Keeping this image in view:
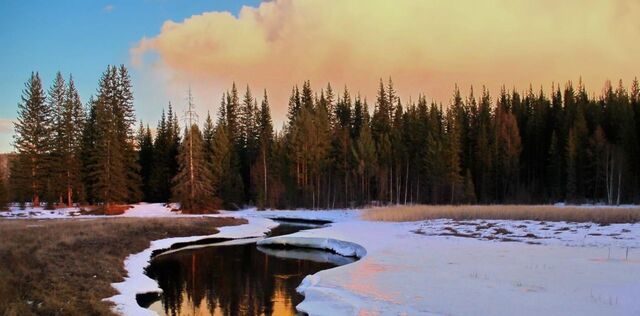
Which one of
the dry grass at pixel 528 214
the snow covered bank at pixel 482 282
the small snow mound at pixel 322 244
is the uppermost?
the dry grass at pixel 528 214

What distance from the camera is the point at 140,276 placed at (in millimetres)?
19859

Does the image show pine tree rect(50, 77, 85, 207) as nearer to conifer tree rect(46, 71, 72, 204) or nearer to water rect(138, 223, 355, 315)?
conifer tree rect(46, 71, 72, 204)

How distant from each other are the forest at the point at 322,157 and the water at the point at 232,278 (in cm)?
3046

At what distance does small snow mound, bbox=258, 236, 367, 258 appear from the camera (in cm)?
2658

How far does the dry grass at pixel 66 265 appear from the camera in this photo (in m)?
12.7

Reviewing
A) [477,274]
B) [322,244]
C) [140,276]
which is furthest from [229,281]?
[322,244]

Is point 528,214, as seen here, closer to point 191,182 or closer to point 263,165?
point 191,182

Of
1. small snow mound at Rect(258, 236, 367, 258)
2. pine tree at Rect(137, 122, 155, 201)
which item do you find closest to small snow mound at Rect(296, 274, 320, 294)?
small snow mound at Rect(258, 236, 367, 258)

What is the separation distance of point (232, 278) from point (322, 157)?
4887cm

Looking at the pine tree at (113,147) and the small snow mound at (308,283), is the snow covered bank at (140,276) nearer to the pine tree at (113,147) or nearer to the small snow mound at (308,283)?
the small snow mound at (308,283)

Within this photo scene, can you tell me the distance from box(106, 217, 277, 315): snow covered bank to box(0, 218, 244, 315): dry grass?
0.37 m

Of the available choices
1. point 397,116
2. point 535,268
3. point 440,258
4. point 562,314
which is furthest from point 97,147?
point 562,314

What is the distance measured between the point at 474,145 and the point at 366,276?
64.0 m

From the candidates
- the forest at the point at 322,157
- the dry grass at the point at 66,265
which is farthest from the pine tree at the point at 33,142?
the dry grass at the point at 66,265
